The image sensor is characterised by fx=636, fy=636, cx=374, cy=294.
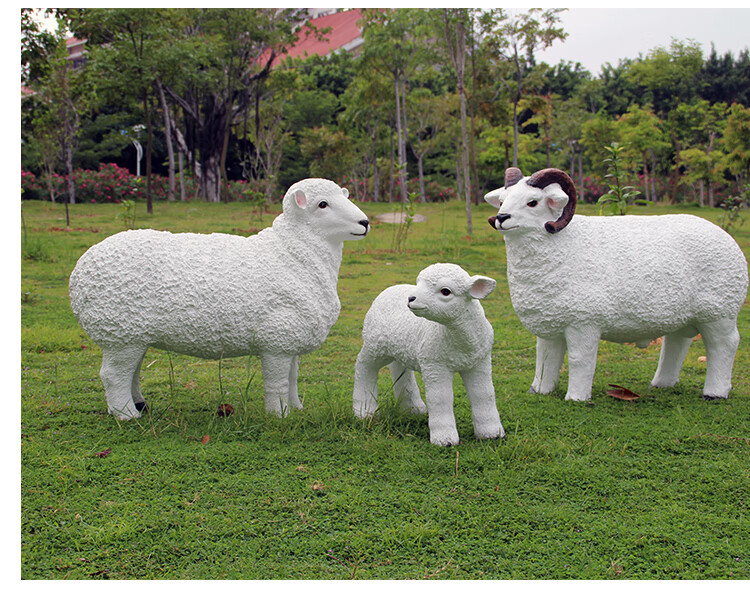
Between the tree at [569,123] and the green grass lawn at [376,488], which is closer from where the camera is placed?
the green grass lawn at [376,488]

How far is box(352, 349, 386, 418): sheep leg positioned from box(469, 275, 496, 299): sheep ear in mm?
1069

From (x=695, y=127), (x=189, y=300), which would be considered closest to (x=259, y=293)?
(x=189, y=300)

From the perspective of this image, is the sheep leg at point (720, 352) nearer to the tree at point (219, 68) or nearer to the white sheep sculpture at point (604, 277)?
the white sheep sculpture at point (604, 277)

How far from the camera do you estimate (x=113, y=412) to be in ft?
14.3

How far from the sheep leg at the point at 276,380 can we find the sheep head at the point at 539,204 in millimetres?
1839

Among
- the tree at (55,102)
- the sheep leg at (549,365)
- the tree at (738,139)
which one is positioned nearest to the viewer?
the sheep leg at (549,365)

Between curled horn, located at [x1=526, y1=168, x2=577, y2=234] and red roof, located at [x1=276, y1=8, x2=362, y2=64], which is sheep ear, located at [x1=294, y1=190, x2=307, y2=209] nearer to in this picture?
curled horn, located at [x1=526, y1=168, x2=577, y2=234]

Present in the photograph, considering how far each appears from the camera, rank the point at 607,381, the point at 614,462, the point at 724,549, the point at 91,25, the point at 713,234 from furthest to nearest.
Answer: the point at 91,25, the point at 607,381, the point at 713,234, the point at 614,462, the point at 724,549

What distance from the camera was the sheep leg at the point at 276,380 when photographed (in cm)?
433

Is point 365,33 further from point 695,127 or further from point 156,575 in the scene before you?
point 156,575

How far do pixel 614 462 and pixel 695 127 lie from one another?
2865 cm

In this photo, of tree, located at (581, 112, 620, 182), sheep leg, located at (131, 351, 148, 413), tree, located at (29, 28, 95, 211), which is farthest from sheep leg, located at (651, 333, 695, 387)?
tree, located at (581, 112, 620, 182)

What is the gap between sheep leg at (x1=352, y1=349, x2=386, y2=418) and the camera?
4387mm

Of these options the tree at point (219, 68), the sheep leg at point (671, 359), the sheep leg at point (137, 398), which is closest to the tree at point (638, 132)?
the tree at point (219, 68)
